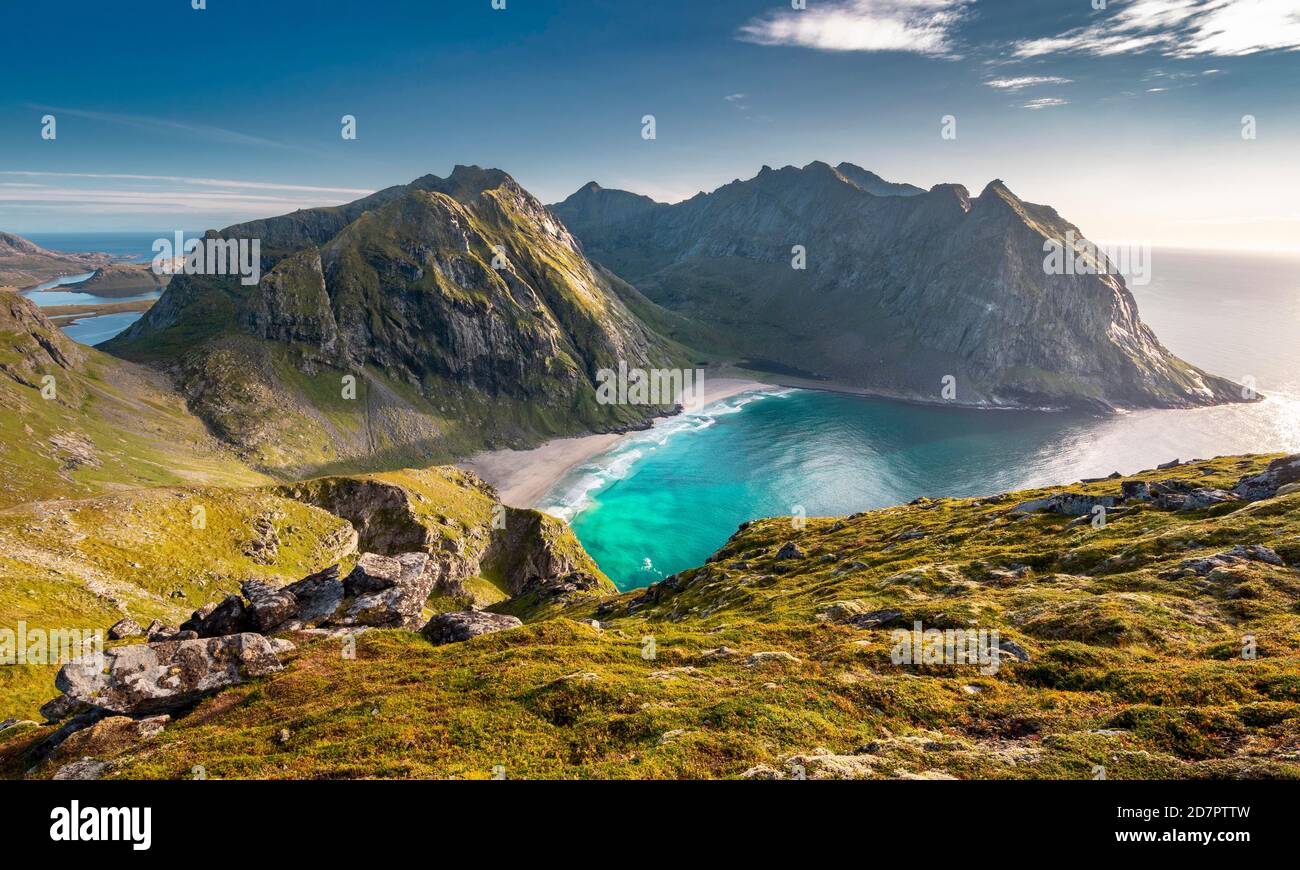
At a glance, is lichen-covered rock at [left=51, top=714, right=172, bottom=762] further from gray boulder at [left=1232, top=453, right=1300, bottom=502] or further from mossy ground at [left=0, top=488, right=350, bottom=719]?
gray boulder at [left=1232, top=453, right=1300, bottom=502]

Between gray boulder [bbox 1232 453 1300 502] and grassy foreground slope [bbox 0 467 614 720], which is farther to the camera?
grassy foreground slope [bbox 0 467 614 720]

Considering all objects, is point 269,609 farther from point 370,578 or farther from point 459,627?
point 459,627

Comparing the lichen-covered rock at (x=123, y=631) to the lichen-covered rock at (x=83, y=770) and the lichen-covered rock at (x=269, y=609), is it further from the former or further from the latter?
the lichen-covered rock at (x=83, y=770)

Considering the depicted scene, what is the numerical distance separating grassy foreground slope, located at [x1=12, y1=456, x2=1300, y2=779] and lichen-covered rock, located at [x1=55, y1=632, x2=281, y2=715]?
185cm

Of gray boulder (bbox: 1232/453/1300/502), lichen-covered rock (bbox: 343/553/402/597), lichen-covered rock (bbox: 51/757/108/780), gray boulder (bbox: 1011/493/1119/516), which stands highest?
gray boulder (bbox: 1232/453/1300/502)

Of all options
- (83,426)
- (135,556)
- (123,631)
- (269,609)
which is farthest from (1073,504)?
(83,426)

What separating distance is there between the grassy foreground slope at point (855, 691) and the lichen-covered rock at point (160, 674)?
6.05 ft

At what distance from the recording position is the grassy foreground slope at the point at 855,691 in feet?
59.6

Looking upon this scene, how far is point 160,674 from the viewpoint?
91.7 feet

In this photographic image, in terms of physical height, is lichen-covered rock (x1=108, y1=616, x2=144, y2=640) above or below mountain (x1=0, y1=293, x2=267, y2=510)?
below

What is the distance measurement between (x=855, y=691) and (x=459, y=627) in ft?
92.1

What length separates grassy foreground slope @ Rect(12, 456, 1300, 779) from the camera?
59.6ft

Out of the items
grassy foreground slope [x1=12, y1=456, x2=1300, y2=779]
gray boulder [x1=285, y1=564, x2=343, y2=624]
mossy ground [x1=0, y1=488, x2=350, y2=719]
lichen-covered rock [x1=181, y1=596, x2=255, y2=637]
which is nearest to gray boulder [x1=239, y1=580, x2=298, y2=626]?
lichen-covered rock [x1=181, y1=596, x2=255, y2=637]
